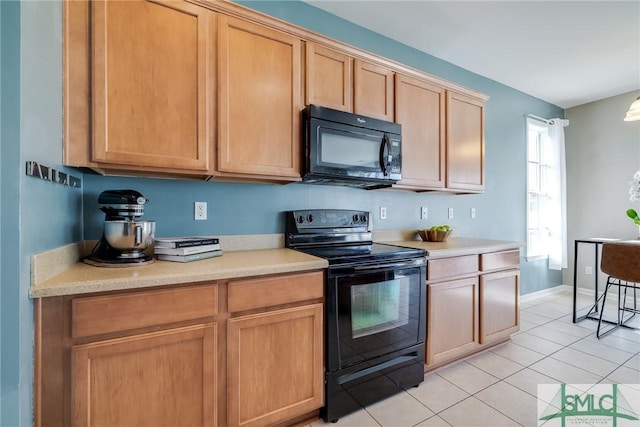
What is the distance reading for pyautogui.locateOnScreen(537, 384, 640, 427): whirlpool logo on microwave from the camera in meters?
1.58

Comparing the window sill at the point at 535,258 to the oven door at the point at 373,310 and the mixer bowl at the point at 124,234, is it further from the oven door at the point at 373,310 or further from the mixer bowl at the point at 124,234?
the mixer bowl at the point at 124,234

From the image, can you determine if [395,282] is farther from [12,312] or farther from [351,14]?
[351,14]

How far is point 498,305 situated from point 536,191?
238 centimetres

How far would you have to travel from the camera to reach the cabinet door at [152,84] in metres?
1.31

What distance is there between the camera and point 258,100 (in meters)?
1.66

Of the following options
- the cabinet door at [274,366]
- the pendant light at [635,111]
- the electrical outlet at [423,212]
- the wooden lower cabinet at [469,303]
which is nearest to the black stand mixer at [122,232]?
the cabinet door at [274,366]

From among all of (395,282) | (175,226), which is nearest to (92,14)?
(175,226)

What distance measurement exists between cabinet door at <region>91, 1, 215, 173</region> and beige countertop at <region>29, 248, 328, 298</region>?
0.50 meters

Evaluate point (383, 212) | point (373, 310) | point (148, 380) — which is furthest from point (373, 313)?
point (148, 380)

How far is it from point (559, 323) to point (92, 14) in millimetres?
4460

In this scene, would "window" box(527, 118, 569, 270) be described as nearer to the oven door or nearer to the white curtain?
the white curtain

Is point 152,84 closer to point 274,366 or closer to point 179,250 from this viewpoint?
point 179,250

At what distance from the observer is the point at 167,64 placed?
4.69 feet

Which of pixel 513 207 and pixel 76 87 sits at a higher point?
pixel 76 87
